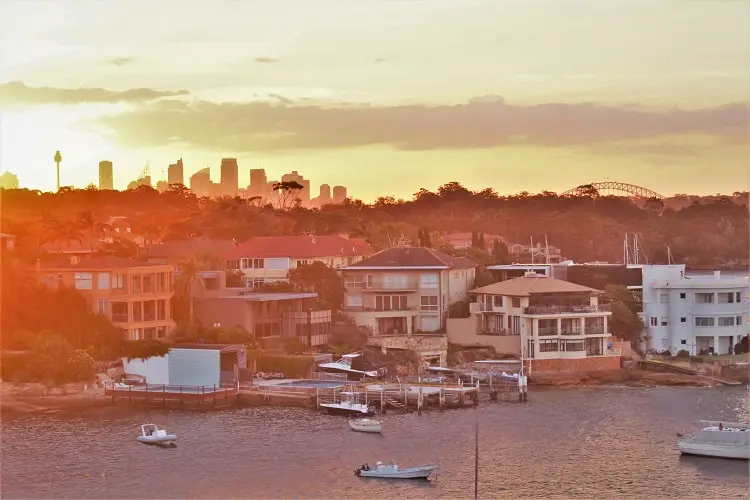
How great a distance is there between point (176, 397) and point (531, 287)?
14866 mm

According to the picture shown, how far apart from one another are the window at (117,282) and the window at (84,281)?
71 cm

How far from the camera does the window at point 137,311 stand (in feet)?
154

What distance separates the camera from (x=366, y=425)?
36219mm

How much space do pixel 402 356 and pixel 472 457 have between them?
15214 millimetres

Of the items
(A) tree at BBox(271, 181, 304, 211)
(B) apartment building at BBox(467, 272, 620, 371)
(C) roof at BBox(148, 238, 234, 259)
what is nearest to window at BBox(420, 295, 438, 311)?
(B) apartment building at BBox(467, 272, 620, 371)

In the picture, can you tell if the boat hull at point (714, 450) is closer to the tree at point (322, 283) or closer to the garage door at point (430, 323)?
the garage door at point (430, 323)

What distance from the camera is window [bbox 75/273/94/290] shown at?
46.8 m

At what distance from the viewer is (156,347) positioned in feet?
143

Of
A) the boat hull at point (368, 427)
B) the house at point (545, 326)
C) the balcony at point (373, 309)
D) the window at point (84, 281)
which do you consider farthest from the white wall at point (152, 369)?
the house at point (545, 326)

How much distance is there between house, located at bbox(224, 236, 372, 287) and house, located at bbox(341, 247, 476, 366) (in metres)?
4.76

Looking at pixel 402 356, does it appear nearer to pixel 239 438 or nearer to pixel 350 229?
pixel 239 438

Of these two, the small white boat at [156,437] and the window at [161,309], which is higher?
the window at [161,309]

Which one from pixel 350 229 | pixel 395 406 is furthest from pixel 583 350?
pixel 350 229

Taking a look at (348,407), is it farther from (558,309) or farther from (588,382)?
(558,309)
